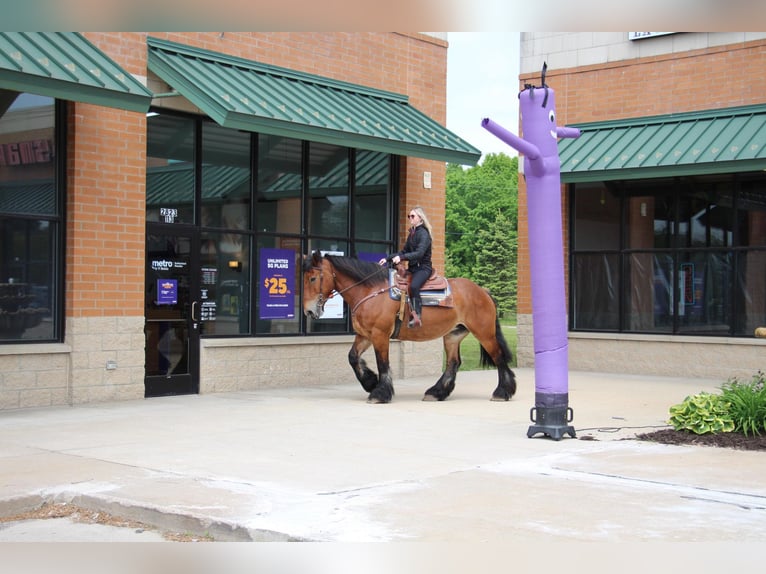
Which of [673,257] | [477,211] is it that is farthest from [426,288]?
[477,211]

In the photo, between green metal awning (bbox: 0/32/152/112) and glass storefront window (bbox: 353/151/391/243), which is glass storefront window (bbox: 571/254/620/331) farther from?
green metal awning (bbox: 0/32/152/112)

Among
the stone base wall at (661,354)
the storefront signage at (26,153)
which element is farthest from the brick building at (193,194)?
the stone base wall at (661,354)

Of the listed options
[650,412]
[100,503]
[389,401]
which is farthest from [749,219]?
[100,503]

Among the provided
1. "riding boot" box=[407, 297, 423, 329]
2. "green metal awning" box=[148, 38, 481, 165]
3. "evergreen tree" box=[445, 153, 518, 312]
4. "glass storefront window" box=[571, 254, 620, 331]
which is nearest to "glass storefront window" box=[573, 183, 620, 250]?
"glass storefront window" box=[571, 254, 620, 331]

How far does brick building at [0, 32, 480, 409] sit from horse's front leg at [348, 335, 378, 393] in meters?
2.50

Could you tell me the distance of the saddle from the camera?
542 inches

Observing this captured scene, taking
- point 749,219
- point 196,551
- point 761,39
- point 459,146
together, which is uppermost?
point 761,39

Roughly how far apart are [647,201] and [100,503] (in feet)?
50.8

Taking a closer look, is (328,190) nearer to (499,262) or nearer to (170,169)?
(170,169)

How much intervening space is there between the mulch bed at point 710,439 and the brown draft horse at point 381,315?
374cm

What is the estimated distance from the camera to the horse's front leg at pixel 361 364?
45.3ft

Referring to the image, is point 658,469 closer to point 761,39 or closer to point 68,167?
point 68,167

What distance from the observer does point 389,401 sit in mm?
13914

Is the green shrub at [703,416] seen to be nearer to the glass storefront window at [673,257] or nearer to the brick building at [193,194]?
the brick building at [193,194]
